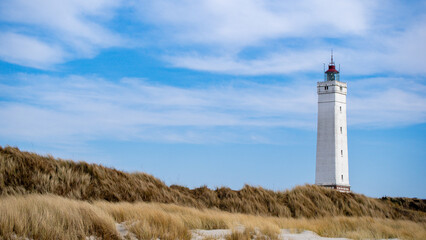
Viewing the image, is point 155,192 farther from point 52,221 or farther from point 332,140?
point 332,140

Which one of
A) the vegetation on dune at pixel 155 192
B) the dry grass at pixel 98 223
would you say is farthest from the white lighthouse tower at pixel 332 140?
the dry grass at pixel 98 223

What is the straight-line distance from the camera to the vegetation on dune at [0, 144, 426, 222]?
492 inches

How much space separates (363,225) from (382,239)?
5.60 ft

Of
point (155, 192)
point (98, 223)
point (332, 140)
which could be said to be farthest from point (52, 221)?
point (332, 140)

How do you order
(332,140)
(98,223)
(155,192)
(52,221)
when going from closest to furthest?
1. (52,221)
2. (98,223)
3. (155,192)
4. (332,140)

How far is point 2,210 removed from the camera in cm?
792

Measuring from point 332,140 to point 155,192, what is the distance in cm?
2931

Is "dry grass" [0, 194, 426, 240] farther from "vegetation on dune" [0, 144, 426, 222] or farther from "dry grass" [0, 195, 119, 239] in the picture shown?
"vegetation on dune" [0, 144, 426, 222]

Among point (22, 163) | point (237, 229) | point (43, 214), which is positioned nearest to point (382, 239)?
point (237, 229)

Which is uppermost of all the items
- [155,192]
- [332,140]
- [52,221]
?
[332,140]

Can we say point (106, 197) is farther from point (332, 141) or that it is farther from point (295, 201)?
point (332, 141)

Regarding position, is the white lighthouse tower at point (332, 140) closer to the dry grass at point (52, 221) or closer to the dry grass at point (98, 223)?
the dry grass at point (98, 223)

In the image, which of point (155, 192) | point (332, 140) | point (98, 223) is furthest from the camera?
point (332, 140)

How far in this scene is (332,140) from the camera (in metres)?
41.1
